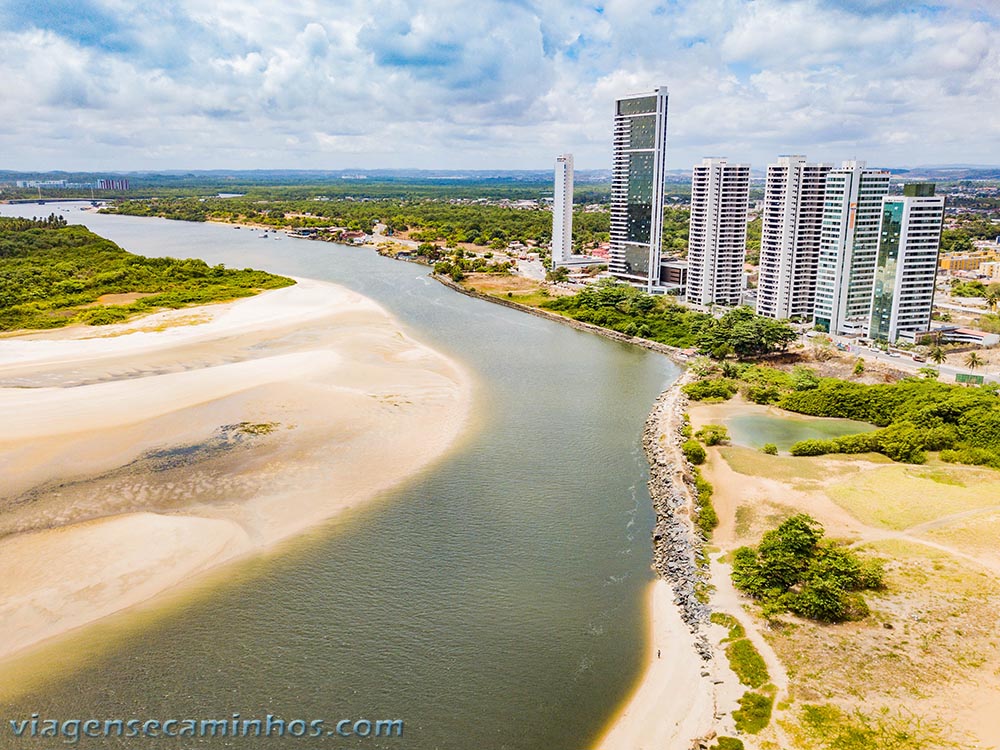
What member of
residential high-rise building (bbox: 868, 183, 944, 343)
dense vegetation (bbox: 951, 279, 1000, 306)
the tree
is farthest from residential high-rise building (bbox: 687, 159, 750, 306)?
dense vegetation (bbox: 951, 279, 1000, 306)

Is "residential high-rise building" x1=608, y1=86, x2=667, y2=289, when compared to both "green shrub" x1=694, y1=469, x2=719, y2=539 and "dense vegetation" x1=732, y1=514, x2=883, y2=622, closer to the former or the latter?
"green shrub" x1=694, y1=469, x2=719, y2=539

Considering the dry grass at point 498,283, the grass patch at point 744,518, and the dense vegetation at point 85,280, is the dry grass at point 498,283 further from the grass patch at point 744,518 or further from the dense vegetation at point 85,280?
the grass patch at point 744,518

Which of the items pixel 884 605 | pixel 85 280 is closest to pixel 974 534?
pixel 884 605

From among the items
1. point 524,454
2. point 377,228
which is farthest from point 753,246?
point 524,454

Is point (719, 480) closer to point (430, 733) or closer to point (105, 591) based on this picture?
point (430, 733)

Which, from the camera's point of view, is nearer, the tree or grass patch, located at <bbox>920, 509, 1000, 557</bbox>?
grass patch, located at <bbox>920, 509, 1000, 557</bbox>

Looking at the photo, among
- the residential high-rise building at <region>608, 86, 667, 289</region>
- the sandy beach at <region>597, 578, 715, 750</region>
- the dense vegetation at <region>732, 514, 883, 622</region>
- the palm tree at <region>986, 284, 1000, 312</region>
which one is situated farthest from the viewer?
the residential high-rise building at <region>608, 86, 667, 289</region>
